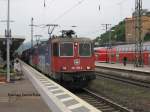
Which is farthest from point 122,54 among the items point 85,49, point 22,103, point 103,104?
point 22,103

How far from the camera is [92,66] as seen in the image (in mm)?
23750

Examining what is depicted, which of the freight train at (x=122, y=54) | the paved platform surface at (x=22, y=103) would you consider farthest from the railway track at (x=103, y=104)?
the freight train at (x=122, y=54)

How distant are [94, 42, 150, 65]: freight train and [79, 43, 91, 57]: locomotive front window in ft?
83.8

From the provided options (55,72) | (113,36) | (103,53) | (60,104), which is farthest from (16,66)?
(113,36)

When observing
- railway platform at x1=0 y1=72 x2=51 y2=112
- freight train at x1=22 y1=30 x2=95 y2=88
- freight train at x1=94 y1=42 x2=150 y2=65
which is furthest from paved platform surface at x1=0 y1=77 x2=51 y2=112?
freight train at x1=94 y1=42 x2=150 y2=65

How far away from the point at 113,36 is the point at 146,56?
3211 inches

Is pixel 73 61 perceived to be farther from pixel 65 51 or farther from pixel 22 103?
pixel 22 103

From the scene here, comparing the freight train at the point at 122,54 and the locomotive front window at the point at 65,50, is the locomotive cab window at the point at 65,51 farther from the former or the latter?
the freight train at the point at 122,54

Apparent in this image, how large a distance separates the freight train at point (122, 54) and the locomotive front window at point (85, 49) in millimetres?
25550

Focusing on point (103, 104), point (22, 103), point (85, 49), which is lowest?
point (103, 104)

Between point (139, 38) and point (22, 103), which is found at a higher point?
point (139, 38)

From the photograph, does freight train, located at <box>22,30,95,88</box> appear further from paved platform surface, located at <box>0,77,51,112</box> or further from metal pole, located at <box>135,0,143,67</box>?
metal pole, located at <box>135,0,143,67</box>

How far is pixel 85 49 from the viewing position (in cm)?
2373

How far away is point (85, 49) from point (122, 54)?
41.3 meters
